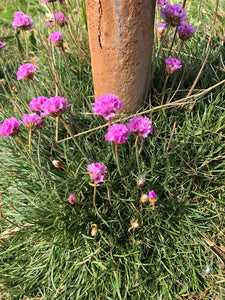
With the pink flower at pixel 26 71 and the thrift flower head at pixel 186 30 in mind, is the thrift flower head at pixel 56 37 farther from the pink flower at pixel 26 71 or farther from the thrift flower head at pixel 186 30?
the thrift flower head at pixel 186 30

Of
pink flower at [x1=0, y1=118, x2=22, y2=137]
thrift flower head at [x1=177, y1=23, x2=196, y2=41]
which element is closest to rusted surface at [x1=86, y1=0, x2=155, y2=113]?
thrift flower head at [x1=177, y1=23, x2=196, y2=41]

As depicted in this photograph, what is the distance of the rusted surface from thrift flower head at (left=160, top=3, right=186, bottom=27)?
143 millimetres

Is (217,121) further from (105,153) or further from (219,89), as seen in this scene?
→ (105,153)

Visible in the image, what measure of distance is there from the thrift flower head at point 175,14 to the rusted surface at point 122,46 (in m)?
0.14

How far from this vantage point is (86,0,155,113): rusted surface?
120 centimetres

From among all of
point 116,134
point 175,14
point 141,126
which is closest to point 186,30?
point 175,14

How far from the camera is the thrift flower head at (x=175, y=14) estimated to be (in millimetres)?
1380

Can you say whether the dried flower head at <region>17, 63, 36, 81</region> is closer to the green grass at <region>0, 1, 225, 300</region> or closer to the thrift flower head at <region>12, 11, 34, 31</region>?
the green grass at <region>0, 1, 225, 300</region>

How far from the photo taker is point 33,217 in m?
1.44

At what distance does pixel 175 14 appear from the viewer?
138 cm

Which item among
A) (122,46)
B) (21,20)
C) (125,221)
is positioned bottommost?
(125,221)

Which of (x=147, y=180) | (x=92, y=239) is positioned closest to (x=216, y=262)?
(x=147, y=180)

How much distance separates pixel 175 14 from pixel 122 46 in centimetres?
37

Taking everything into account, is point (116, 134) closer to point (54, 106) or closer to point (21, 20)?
point (54, 106)
